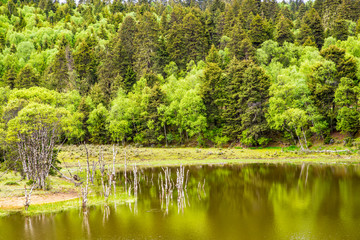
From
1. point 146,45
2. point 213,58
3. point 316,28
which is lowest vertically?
point 213,58

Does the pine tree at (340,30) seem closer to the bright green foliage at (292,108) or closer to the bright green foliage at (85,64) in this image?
the bright green foliage at (292,108)

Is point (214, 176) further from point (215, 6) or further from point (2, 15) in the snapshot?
point (2, 15)

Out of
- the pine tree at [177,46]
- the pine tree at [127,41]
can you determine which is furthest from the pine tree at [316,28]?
the pine tree at [127,41]

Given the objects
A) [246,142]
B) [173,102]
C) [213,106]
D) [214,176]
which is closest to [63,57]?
[173,102]

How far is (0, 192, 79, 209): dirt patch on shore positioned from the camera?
28.9 metres

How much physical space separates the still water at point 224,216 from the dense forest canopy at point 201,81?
15498 millimetres

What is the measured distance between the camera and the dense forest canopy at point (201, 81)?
64.2 meters

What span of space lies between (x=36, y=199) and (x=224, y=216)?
20192mm

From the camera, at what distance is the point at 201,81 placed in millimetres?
88750

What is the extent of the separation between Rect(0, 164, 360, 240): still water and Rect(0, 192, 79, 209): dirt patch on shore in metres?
3.69

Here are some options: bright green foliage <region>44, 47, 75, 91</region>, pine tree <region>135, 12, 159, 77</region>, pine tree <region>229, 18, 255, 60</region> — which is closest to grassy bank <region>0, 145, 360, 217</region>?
pine tree <region>229, 18, 255, 60</region>

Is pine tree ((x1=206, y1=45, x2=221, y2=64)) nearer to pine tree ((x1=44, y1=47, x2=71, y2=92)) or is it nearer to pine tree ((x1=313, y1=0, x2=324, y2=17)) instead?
pine tree ((x1=44, y1=47, x2=71, y2=92))

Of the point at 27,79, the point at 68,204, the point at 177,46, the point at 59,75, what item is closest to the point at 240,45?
the point at 177,46

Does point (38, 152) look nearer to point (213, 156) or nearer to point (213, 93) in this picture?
point (213, 156)
